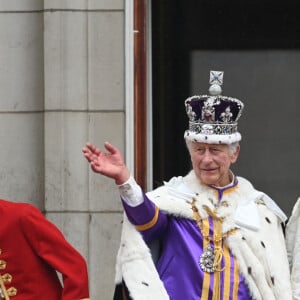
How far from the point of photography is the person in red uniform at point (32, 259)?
7141mm

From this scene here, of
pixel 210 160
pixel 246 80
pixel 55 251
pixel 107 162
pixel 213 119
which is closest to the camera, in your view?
pixel 107 162

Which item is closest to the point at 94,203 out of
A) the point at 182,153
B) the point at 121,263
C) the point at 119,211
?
the point at 119,211

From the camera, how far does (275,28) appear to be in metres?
10.6

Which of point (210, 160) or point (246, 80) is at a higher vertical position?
point (246, 80)

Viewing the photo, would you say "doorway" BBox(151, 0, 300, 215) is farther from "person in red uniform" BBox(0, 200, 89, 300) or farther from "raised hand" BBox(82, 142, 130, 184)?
"raised hand" BBox(82, 142, 130, 184)

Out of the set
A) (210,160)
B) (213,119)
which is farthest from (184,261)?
(213,119)

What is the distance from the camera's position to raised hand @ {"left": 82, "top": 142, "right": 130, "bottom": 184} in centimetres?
694

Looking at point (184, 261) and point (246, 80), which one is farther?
point (246, 80)

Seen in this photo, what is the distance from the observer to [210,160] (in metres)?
7.25

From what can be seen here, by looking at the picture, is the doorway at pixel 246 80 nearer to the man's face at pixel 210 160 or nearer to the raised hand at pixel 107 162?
the man's face at pixel 210 160

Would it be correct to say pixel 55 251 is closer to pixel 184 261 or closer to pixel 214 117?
pixel 184 261

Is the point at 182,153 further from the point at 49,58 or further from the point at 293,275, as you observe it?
the point at 293,275

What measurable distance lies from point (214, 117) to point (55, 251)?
109cm

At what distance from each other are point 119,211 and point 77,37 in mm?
1306
